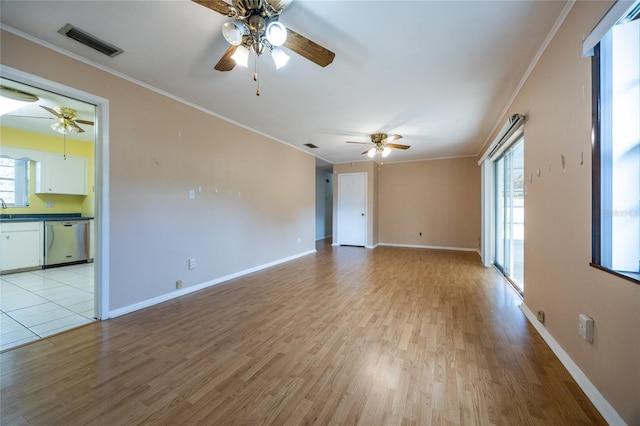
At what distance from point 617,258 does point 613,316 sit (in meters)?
0.30

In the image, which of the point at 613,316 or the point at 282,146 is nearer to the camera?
the point at 613,316

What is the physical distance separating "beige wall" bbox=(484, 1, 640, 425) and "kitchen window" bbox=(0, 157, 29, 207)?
25.4 ft

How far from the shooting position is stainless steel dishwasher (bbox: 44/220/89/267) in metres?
4.39

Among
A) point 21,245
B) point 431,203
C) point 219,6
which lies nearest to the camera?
point 219,6

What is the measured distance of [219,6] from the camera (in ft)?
5.02

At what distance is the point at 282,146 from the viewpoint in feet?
16.8

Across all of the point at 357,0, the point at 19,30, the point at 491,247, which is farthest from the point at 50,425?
the point at 491,247

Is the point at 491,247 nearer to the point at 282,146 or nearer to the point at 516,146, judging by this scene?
the point at 516,146

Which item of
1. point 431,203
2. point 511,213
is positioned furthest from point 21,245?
point 431,203

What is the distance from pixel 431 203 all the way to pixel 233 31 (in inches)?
259

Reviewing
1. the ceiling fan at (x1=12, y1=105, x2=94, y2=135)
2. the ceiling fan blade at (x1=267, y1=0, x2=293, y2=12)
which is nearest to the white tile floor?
the ceiling fan at (x1=12, y1=105, x2=94, y2=135)

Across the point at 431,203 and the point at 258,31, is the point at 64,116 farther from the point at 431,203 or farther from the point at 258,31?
the point at 431,203

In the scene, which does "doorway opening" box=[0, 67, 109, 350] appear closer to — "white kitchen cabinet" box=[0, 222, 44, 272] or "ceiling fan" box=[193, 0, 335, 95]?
"white kitchen cabinet" box=[0, 222, 44, 272]

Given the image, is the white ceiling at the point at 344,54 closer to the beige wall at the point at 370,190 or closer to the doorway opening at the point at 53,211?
the doorway opening at the point at 53,211
